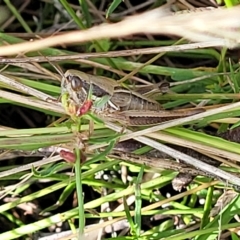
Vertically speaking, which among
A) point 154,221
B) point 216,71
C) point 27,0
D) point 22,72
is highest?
point 27,0

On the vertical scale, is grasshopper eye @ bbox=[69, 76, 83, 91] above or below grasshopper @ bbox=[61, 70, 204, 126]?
above

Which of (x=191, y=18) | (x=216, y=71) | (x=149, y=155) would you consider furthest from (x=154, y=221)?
(x=191, y=18)

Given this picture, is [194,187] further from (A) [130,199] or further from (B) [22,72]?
(B) [22,72]

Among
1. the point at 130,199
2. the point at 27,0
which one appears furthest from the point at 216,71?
the point at 27,0

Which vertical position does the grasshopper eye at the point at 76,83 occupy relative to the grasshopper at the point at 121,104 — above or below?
above

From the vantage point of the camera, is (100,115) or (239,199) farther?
(239,199)

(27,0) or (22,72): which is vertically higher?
(27,0)

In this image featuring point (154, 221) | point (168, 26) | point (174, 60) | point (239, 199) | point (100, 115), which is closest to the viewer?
point (168, 26)

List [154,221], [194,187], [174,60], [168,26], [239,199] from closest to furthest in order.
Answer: [168,26] → [239,199] → [194,187] → [154,221] → [174,60]
